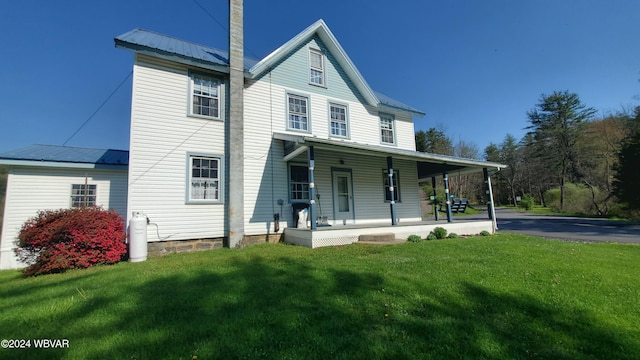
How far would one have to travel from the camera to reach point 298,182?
36.3ft

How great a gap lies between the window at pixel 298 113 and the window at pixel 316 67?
47.1 inches

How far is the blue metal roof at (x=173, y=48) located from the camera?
8.38 metres

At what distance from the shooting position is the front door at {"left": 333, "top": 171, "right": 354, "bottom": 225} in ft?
38.2

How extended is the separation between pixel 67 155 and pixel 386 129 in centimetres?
1351

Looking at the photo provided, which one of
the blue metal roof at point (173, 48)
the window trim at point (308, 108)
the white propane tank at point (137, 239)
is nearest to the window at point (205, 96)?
the blue metal roof at point (173, 48)

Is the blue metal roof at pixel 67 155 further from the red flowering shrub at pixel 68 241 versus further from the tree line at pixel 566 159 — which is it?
the tree line at pixel 566 159

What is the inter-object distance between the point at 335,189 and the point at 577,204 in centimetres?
2841

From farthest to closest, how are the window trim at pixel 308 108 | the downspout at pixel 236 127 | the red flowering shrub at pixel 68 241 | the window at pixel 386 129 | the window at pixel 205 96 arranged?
the window at pixel 386 129
the window trim at pixel 308 108
the window at pixel 205 96
the downspout at pixel 236 127
the red flowering shrub at pixel 68 241

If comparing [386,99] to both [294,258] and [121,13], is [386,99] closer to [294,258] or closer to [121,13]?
[294,258]

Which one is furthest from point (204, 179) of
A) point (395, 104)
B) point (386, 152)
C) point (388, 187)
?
point (395, 104)

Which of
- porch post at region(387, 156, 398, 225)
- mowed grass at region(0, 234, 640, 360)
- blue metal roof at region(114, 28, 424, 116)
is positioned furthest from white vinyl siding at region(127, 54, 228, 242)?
porch post at region(387, 156, 398, 225)

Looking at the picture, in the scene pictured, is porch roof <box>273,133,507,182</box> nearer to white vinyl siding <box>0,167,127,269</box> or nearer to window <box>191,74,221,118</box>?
window <box>191,74,221,118</box>

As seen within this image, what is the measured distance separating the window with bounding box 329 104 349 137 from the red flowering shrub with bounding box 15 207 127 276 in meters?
8.69

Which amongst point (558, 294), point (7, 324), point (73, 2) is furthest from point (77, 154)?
point (558, 294)
